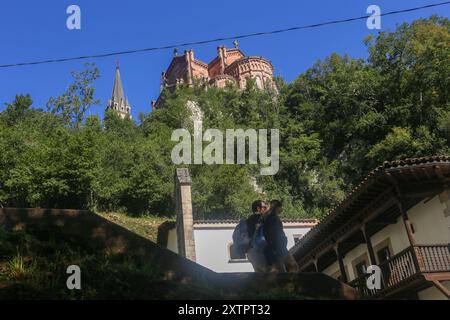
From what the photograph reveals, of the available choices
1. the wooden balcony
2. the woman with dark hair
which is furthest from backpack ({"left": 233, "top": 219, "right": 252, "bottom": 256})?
the wooden balcony

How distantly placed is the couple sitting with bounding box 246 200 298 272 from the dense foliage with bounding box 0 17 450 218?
29090mm

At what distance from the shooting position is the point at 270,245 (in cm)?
626

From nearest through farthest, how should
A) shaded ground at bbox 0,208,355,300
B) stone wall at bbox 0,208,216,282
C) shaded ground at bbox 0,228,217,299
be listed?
shaded ground at bbox 0,228,217,299
shaded ground at bbox 0,208,355,300
stone wall at bbox 0,208,216,282

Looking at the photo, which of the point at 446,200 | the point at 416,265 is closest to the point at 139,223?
the point at 416,265

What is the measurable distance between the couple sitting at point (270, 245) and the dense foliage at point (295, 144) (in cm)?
2909

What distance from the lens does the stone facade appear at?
7069 cm

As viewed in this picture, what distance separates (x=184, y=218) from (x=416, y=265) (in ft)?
33.6

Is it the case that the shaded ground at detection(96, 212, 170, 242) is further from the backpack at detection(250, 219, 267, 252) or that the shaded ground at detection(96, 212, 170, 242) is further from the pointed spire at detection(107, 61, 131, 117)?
the pointed spire at detection(107, 61, 131, 117)

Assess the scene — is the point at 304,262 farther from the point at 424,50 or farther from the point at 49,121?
the point at 49,121

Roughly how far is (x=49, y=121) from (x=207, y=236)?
29988mm

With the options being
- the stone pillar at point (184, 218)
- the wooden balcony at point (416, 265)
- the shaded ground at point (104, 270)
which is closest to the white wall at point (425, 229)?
the wooden balcony at point (416, 265)

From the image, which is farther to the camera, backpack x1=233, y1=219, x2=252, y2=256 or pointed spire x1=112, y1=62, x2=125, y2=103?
pointed spire x1=112, y1=62, x2=125, y2=103

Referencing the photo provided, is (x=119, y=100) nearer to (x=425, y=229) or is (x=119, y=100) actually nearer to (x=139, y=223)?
(x=139, y=223)
